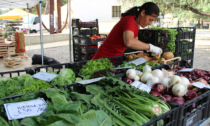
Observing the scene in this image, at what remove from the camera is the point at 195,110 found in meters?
1.71

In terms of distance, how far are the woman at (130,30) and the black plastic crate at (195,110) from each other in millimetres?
1351

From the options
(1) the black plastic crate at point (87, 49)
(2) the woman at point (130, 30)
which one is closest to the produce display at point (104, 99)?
(2) the woman at point (130, 30)

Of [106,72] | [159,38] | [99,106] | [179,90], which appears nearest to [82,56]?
[159,38]

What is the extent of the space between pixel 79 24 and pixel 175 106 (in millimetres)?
7446

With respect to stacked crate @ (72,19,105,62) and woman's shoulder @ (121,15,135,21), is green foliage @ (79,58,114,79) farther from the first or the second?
stacked crate @ (72,19,105,62)

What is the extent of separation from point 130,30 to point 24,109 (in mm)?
2087

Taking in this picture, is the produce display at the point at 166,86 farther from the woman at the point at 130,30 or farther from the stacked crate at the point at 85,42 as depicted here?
the stacked crate at the point at 85,42

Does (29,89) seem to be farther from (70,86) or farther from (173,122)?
(173,122)

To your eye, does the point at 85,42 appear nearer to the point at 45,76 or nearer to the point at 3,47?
the point at 3,47

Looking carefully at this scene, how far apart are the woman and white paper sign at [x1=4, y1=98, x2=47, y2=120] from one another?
6.37 ft

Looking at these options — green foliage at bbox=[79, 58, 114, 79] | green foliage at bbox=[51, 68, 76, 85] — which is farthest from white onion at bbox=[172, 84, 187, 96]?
green foliage at bbox=[51, 68, 76, 85]

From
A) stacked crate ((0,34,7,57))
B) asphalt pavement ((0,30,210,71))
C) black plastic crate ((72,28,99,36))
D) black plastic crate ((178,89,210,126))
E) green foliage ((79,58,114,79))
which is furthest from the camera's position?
stacked crate ((0,34,7,57))

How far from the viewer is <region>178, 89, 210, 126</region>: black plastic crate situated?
1.55 meters

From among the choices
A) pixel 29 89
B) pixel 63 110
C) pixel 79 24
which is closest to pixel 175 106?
pixel 63 110
